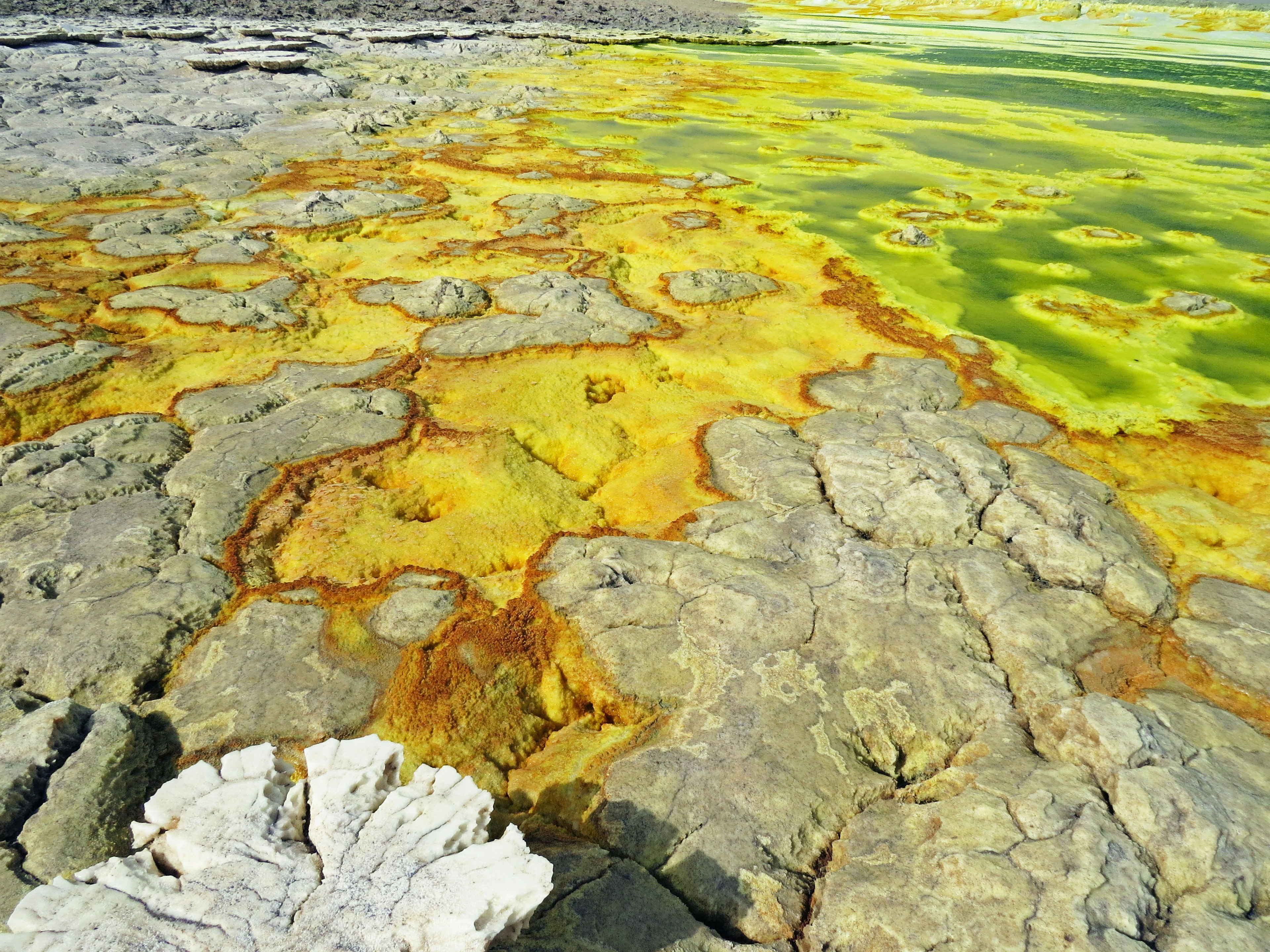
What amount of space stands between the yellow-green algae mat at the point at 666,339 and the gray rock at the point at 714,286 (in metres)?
0.13

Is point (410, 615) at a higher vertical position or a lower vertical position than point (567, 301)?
lower

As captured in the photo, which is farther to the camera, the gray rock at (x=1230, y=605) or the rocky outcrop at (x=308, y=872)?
the gray rock at (x=1230, y=605)

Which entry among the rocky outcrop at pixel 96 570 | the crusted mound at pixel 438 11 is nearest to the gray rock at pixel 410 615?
the rocky outcrop at pixel 96 570

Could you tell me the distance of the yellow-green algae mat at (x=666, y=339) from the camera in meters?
3.97

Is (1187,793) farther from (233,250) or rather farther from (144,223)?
(144,223)

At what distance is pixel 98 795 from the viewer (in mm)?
2525

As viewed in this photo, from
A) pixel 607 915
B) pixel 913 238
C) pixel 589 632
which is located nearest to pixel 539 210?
pixel 913 238

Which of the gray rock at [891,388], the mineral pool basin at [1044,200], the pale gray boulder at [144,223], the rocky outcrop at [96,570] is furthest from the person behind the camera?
the pale gray boulder at [144,223]

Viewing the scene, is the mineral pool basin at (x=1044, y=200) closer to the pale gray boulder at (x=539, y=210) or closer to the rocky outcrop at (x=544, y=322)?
the pale gray boulder at (x=539, y=210)

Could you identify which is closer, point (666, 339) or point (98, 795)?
point (98, 795)

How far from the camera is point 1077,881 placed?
2283 millimetres

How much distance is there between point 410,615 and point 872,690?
2095mm

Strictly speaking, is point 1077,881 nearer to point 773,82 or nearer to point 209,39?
point 773,82

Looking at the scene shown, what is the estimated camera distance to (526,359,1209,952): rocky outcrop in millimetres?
2326
